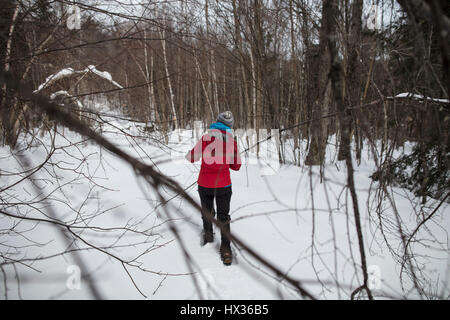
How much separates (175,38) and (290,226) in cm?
290

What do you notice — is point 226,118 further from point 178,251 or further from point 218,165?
point 178,251

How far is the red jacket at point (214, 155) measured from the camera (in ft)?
8.44

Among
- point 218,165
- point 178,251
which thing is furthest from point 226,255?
point 218,165

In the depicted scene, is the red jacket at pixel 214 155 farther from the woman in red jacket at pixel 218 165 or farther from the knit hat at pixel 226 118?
the knit hat at pixel 226 118

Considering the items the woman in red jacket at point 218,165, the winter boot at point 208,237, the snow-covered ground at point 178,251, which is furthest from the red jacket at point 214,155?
the winter boot at point 208,237

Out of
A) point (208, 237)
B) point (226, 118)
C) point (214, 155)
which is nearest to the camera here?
point (214, 155)

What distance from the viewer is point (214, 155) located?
2674 mm

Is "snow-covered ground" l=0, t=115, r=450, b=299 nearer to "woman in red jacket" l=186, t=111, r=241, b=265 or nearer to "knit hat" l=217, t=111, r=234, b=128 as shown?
"woman in red jacket" l=186, t=111, r=241, b=265

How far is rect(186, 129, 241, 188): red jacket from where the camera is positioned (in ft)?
8.44

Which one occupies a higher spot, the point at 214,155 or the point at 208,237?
the point at 214,155

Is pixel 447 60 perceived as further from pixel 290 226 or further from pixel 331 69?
pixel 290 226

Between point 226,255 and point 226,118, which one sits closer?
point 226,255

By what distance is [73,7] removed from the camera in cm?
156

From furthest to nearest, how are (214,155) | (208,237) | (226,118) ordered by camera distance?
(208,237)
(226,118)
(214,155)
